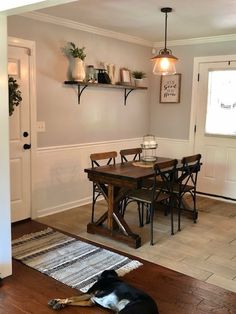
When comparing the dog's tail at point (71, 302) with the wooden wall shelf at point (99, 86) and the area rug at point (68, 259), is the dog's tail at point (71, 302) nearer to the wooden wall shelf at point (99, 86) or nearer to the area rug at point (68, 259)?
the area rug at point (68, 259)

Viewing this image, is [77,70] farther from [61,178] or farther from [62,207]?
[62,207]

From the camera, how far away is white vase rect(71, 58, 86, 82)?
175 inches

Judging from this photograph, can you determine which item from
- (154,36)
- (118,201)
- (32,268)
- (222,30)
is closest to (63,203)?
(118,201)

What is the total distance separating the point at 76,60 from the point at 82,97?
562mm

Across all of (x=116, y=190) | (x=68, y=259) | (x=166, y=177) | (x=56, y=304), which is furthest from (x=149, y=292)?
(x=166, y=177)

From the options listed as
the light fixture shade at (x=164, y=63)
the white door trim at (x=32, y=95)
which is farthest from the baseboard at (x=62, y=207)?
the light fixture shade at (x=164, y=63)

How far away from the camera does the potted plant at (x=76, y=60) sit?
446cm

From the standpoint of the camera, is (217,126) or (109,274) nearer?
(109,274)

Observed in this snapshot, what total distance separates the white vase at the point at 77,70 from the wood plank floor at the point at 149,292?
2415mm

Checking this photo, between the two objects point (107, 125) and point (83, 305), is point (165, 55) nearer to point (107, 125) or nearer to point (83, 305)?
point (107, 125)

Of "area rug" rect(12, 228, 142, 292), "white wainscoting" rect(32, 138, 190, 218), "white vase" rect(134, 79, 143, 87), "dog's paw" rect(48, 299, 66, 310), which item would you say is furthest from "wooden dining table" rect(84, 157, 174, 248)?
"white vase" rect(134, 79, 143, 87)

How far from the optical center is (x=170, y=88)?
5.89 meters

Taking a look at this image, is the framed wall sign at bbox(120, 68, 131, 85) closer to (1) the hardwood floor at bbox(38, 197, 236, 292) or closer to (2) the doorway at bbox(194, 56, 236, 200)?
(2) the doorway at bbox(194, 56, 236, 200)

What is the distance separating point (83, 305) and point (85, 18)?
3.33 meters
